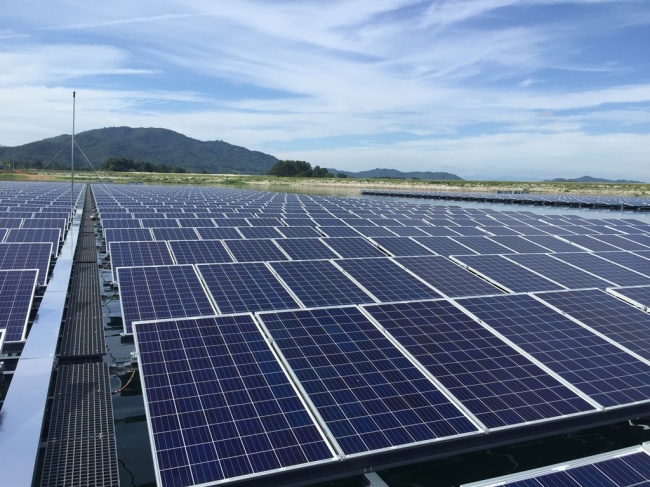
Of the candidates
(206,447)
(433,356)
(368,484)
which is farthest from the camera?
(433,356)

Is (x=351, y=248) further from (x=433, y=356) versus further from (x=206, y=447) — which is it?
(x=206, y=447)

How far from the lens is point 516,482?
698 cm

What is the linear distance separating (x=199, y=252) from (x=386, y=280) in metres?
8.88

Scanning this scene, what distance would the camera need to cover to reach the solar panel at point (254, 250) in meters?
20.6

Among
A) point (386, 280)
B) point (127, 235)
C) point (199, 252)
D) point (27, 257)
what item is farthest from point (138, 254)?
point (386, 280)

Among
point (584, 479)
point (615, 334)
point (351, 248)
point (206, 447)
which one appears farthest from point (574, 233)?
point (206, 447)

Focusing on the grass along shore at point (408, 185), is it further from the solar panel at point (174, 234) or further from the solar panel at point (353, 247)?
the solar panel at point (353, 247)

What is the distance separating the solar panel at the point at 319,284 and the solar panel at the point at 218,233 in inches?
386

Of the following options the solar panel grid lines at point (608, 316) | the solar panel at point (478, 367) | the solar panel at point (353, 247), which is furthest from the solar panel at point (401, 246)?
the solar panel at point (478, 367)

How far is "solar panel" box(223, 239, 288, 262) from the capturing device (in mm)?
20594

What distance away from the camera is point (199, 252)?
20797 millimetres

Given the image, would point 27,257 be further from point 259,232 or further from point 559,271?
point 559,271

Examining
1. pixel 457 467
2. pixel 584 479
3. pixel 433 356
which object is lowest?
pixel 457 467

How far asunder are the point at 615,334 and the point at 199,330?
11135mm
